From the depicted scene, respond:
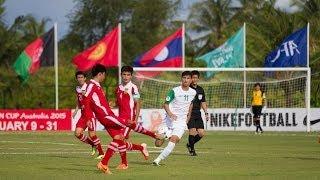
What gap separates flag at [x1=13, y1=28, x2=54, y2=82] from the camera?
1767 inches

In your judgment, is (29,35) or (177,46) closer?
(177,46)

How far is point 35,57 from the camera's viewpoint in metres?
45.3

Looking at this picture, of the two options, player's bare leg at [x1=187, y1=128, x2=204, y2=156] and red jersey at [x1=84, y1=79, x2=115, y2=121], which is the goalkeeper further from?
red jersey at [x1=84, y1=79, x2=115, y2=121]

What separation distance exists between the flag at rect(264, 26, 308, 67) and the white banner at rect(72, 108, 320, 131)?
9.66ft

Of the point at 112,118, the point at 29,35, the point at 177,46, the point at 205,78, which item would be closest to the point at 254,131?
the point at 177,46

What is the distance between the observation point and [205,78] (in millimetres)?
50469

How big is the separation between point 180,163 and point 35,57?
27.4m

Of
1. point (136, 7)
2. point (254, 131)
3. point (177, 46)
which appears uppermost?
point (136, 7)

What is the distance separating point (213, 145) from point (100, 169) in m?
11.6

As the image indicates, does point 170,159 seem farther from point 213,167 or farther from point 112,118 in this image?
point 112,118

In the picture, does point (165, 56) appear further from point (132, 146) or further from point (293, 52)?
point (132, 146)

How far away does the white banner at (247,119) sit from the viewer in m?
39.9

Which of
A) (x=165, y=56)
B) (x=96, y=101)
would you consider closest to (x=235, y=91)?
(x=165, y=56)

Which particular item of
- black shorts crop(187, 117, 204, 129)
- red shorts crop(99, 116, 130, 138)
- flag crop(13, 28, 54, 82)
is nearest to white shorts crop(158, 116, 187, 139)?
red shorts crop(99, 116, 130, 138)
